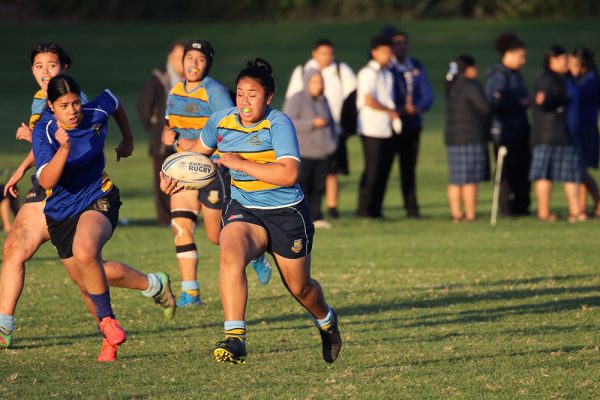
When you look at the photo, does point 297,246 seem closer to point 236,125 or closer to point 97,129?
point 236,125

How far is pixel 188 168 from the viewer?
→ 8383mm

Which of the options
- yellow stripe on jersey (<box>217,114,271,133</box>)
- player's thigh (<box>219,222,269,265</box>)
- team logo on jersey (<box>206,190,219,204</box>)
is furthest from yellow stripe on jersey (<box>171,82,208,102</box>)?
player's thigh (<box>219,222,269,265</box>)

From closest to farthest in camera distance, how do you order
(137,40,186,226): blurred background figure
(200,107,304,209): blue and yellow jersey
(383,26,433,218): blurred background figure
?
1. (200,107,304,209): blue and yellow jersey
2. (137,40,186,226): blurred background figure
3. (383,26,433,218): blurred background figure

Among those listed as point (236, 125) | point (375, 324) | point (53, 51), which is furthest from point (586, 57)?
point (236, 125)

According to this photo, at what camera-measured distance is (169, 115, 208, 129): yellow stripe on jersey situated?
1062 cm

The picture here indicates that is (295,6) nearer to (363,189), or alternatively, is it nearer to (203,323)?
(363,189)

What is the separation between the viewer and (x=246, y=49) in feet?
178

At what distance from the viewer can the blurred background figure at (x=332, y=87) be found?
56.1 feet

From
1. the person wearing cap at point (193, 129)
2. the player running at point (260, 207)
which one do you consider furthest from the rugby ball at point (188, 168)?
the person wearing cap at point (193, 129)

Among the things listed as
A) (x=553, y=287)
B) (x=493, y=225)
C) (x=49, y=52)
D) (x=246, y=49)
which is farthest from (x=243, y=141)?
(x=246, y=49)

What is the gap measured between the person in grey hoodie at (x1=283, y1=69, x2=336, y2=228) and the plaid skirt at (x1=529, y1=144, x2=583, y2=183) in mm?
2785

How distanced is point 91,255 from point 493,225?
9.96 m

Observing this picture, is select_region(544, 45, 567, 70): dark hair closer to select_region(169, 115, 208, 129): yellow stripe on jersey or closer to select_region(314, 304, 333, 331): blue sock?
select_region(169, 115, 208, 129): yellow stripe on jersey

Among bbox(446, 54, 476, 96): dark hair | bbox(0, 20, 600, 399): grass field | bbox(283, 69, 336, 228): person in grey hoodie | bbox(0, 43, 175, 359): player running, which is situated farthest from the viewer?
bbox(446, 54, 476, 96): dark hair
